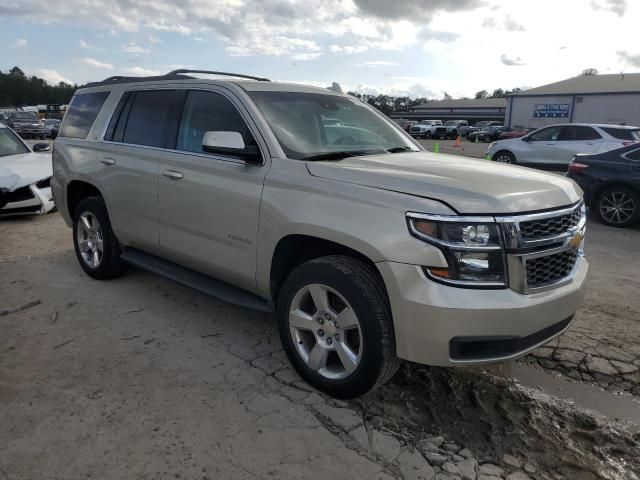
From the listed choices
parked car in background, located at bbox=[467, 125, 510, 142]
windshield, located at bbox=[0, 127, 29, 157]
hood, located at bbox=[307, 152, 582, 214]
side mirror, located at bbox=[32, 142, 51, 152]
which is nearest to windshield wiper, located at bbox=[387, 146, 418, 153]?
hood, located at bbox=[307, 152, 582, 214]

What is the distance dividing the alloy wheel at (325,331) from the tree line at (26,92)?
12373 cm

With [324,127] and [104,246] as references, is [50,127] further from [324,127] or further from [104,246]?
[324,127]

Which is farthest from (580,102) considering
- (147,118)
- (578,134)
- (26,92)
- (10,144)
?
(26,92)

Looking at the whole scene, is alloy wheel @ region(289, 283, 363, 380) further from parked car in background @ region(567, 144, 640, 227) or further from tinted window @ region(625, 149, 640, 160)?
tinted window @ region(625, 149, 640, 160)

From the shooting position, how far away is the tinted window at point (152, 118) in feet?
14.5

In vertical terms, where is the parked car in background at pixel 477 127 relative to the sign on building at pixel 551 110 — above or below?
below

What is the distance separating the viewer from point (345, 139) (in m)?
4.06

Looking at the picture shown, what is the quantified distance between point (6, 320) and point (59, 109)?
243 ft

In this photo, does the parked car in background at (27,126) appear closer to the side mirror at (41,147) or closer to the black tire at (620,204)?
the side mirror at (41,147)

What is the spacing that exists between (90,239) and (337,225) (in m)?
3.45

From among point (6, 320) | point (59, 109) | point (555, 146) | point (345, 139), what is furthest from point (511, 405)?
point (59, 109)

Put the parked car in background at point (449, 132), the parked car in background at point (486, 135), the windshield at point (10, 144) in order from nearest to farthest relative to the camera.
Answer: the windshield at point (10, 144)
the parked car in background at point (486, 135)
the parked car in background at point (449, 132)

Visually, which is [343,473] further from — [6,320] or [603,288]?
[603,288]

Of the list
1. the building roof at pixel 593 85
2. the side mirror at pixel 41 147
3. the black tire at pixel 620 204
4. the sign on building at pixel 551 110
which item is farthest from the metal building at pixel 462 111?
the side mirror at pixel 41 147
